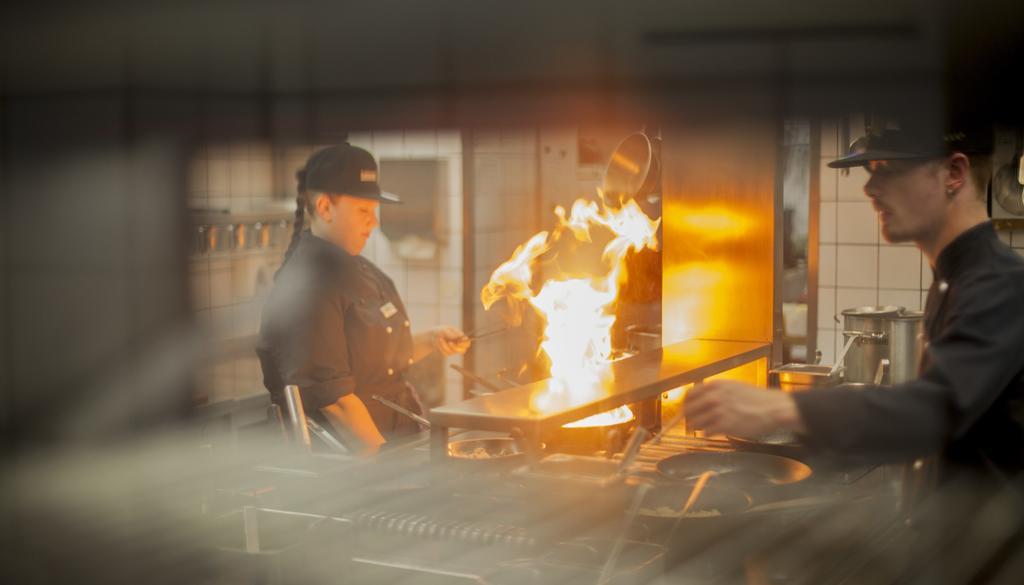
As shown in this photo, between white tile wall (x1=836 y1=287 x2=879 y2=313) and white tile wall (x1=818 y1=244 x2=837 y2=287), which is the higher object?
white tile wall (x1=818 y1=244 x2=837 y2=287)

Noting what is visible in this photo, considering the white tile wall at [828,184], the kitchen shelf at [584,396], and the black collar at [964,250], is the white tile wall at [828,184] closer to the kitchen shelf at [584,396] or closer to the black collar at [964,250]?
the kitchen shelf at [584,396]

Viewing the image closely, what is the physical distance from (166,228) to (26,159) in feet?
0.28

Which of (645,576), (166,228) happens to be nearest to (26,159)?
(166,228)

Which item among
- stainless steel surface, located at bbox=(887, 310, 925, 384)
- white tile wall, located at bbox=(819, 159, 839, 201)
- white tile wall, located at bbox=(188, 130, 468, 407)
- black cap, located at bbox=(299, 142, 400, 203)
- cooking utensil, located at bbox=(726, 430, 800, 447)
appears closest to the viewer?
white tile wall, located at bbox=(188, 130, 468, 407)

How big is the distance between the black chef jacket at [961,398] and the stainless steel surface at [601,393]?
0.22 m

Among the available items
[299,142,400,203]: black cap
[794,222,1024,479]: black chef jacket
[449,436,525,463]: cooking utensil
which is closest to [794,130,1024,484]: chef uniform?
[794,222,1024,479]: black chef jacket

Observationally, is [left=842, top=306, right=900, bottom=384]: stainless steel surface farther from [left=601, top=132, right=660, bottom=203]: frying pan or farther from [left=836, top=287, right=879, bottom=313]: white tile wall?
[left=836, top=287, right=879, bottom=313]: white tile wall

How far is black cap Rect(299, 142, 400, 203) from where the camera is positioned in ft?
6.55

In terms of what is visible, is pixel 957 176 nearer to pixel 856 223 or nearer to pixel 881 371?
pixel 881 371

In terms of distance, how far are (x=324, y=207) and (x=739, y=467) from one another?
116 centimetres

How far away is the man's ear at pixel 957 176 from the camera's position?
0.93 m

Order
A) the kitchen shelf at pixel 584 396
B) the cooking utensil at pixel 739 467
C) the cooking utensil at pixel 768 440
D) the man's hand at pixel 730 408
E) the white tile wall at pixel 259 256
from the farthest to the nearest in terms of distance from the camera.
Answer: the cooking utensil at pixel 768 440 → the cooking utensil at pixel 739 467 → the kitchen shelf at pixel 584 396 → the man's hand at pixel 730 408 → the white tile wall at pixel 259 256

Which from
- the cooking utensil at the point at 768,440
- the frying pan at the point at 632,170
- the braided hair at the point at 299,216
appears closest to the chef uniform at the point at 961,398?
the cooking utensil at the point at 768,440

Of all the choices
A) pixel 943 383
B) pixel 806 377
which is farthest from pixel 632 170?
pixel 943 383
